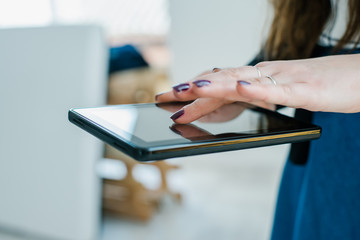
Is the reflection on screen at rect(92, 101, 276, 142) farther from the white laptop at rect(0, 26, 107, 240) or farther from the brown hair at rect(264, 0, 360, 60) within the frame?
the white laptop at rect(0, 26, 107, 240)

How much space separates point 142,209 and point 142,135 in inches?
40.1

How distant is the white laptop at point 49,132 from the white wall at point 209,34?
21.4 inches

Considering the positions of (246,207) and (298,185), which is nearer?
(298,185)

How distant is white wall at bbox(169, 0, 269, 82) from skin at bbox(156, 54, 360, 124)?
0.91m

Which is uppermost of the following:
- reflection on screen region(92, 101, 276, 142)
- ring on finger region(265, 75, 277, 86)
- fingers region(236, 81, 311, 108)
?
ring on finger region(265, 75, 277, 86)

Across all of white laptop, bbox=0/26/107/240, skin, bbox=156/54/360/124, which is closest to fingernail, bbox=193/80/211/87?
skin, bbox=156/54/360/124

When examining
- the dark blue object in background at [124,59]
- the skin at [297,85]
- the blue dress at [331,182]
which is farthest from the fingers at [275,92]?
the dark blue object in background at [124,59]

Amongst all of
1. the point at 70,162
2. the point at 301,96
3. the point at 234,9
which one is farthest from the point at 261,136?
the point at 234,9

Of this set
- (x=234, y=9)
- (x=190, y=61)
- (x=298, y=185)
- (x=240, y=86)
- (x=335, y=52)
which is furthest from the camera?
(x=190, y=61)

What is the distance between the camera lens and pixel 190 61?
4.49 feet

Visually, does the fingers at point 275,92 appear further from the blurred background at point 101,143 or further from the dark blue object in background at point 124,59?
the dark blue object in background at point 124,59

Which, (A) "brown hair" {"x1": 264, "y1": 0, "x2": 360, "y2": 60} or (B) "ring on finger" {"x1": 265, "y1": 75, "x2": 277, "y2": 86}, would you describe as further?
(A) "brown hair" {"x1": 264, "y1": 0, "x2": 360, "y2": 60}

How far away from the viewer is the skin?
9.8 inches

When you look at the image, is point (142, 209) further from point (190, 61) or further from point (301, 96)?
point (301, 96)
